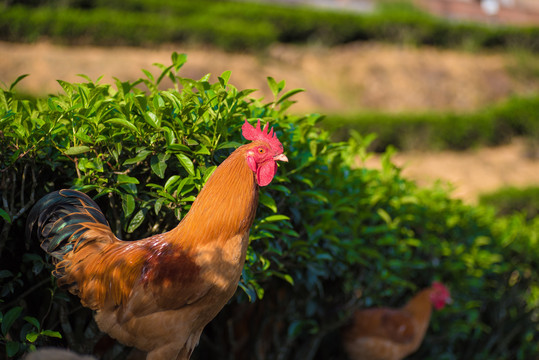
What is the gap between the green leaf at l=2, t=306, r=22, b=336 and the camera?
253cm

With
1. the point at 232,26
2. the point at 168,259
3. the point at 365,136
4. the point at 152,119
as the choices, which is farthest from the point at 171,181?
the point at 232,26

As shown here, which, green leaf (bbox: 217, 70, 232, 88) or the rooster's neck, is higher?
green leaf (bbox: 217, 70, 232, 88)

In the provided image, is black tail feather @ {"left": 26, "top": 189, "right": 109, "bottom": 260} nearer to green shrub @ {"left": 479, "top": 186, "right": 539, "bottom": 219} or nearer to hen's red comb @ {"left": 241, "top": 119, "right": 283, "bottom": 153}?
hen's red comb @ {"left": 241, "top": 119, "right": 283, "bottom": 153}

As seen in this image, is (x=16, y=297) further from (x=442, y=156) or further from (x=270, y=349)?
(x=442, y=156)

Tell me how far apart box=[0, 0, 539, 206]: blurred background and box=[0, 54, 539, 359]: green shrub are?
367 centimetres

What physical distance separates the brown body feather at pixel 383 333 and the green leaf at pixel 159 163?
8.49ft

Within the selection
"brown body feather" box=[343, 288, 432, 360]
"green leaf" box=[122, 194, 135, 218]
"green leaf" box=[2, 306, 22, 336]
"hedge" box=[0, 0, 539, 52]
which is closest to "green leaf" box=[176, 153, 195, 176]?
"green leaf" box=[122, 194, 135, 218]

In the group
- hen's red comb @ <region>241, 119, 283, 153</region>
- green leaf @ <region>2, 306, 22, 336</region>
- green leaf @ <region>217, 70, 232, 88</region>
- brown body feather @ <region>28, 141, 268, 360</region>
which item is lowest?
green leaf @ <region>2, 306, 22, 336</region>

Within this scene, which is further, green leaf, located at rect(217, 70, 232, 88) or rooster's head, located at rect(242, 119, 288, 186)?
green leaf, located at rect(217, 70, 232, 88)

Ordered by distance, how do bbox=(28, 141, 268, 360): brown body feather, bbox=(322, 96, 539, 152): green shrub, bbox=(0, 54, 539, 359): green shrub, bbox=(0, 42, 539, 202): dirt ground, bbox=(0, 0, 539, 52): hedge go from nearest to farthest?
bbox=(28, 141, 268, 360): brown body feather, bbox=(0, 54, 539, 359): green shrub, bbox=(0, 42, 539, 202): dirt ground, bbox=(322, 96, 539, 152): green shrub, bbox=(0, 0, 539, 52): hedge

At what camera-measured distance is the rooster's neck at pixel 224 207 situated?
2.33m

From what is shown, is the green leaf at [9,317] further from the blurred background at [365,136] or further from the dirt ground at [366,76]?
the dirt ground at [366,76]

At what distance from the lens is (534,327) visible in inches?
240

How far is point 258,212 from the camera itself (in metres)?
3.06
